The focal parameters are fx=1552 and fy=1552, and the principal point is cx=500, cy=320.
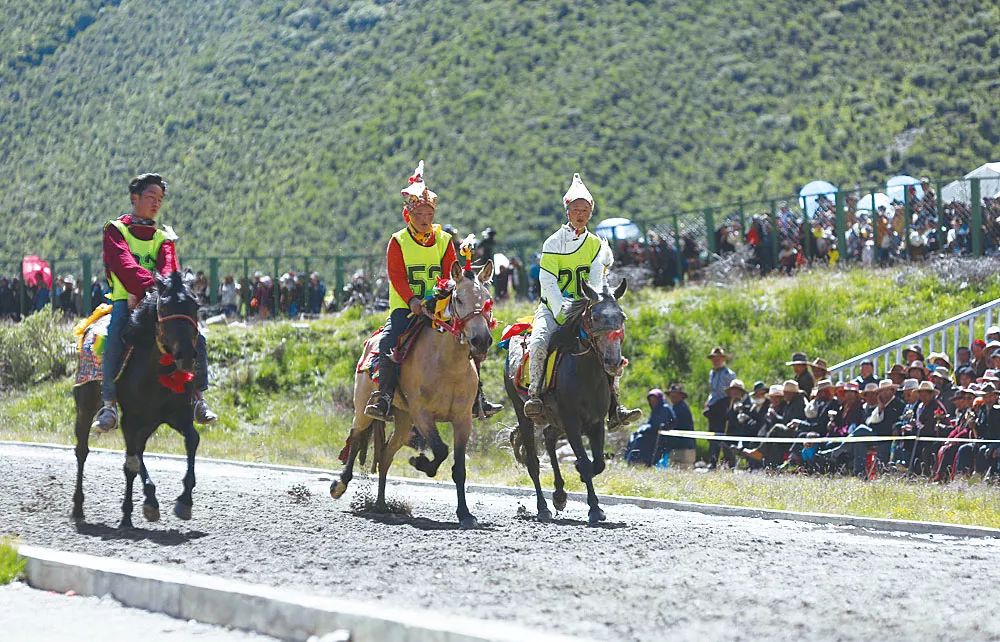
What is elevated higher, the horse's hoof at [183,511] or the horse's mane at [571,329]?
the horse's mane at [571,329]

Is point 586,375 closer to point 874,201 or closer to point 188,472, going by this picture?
point 188,472

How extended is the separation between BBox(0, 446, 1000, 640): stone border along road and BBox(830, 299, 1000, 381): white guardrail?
9.10m

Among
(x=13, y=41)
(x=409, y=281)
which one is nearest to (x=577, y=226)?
(x=409, y=281)

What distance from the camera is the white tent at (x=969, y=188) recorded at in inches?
1158

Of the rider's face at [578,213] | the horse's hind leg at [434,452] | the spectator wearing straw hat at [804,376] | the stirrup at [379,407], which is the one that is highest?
the rider's face at [578,213]

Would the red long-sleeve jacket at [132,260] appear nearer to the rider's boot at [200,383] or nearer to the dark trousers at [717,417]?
the rider's boot at [200,383]

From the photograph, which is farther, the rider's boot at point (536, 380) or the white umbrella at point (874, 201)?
the white umbrella at point (874, 201)

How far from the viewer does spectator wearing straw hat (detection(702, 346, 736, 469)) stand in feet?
75.9

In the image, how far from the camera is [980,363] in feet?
66.7

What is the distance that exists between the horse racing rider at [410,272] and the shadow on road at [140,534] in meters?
2.58

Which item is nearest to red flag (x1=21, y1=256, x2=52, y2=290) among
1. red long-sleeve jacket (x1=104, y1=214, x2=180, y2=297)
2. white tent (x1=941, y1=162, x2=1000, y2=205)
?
white tent (x1=941, y1=162, x2=1000, y2=205)

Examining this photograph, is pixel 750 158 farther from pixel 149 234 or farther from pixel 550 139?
pixel 149 234

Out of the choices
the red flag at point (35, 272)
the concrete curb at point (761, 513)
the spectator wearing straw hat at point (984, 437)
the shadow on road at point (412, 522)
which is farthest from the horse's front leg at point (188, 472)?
the red flag at point (35, 272)

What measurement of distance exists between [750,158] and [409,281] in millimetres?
50329
